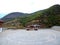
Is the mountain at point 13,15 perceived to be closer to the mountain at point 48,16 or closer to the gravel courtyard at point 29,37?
the mountain at point 48,16

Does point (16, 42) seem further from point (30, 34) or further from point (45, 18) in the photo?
point (45, 18)

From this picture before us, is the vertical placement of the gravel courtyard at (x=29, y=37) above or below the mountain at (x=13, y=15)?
below

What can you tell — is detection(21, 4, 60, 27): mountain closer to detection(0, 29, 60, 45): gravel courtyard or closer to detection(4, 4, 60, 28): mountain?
detection(4, 4, 60, 28): mountain

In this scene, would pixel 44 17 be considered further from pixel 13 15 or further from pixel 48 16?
pixel 13 15

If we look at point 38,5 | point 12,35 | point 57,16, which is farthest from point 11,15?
point 57,16

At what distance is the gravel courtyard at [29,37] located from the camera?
7.03 feet

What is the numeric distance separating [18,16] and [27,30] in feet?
0.91

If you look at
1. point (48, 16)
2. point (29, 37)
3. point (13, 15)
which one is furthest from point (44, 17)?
point (13, 15)

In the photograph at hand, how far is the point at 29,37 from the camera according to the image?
2160 mm

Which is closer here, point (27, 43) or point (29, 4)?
point (27, 43)

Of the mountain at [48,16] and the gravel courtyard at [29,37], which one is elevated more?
the mountain at [48,16]

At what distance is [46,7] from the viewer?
2246 millimetres

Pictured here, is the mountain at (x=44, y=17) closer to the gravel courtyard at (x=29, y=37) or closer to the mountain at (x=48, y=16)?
the mountain at (x=48, y=16)

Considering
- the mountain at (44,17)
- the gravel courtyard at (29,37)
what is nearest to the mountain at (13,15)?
the mountain at (44,17)
